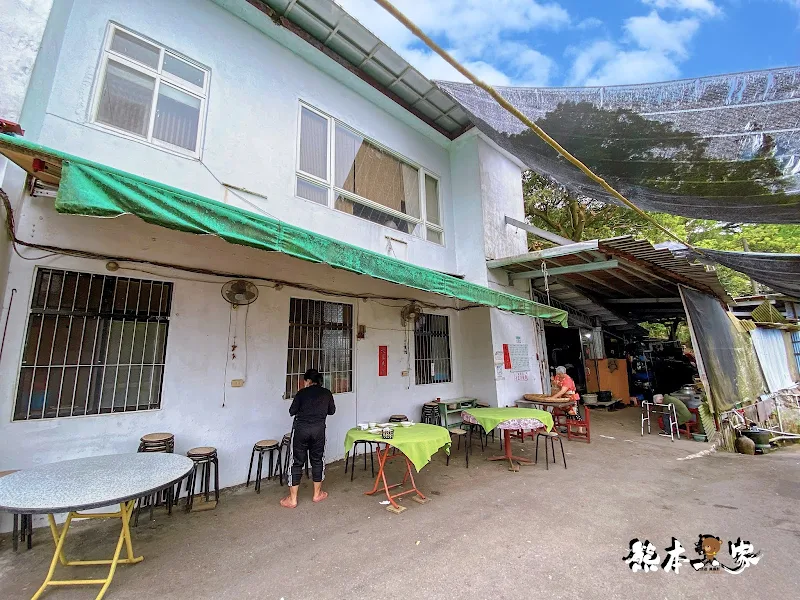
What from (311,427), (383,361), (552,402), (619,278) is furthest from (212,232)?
(619,278)

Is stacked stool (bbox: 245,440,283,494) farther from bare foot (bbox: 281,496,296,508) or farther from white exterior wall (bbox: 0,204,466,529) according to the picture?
bare foot (bbox: 281,496,296,508)

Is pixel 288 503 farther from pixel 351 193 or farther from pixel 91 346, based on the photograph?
pixel 351 193

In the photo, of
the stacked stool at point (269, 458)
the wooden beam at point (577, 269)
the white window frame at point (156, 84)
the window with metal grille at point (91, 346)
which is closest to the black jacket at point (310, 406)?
the stacked stool at point (269, 458)

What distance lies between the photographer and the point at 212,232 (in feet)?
10.4

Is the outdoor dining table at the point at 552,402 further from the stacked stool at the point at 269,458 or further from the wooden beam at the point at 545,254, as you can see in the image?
the stacked stool at the point at 269,458

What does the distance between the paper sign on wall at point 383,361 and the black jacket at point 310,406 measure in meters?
2.53

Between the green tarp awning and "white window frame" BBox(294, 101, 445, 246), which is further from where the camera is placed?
"white window frame" BBox(294, 101, 445, 246)

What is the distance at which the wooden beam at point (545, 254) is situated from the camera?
6.79 meters

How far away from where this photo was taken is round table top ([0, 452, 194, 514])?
2.39m

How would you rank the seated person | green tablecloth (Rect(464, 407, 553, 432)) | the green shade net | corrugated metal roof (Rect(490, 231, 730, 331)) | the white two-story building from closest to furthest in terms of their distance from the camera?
the white two-story building, the green shade net, green tablecloth (Rect(464, 407, 553, 432)), corrugated metal roof (Rect(490, 231, 730, 331)), the seated person

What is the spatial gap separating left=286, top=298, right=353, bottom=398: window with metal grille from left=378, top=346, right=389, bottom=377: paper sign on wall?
0.68 meters

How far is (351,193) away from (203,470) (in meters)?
5.43

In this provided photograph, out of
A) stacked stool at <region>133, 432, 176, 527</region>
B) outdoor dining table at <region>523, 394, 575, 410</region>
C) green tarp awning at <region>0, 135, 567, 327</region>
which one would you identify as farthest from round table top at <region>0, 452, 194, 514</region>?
outdoor dining table at <region>523, 394, 575, 410</region>

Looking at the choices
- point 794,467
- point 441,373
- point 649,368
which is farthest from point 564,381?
point 649,368
